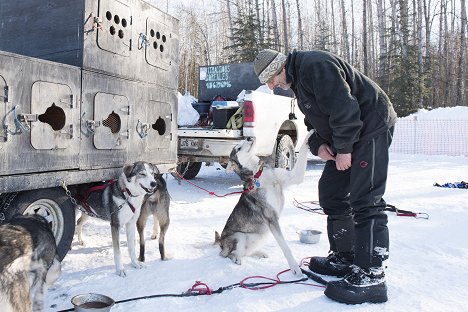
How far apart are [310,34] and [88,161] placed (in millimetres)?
41999

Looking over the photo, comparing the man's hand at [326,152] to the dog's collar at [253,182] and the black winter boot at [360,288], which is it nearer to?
the dog's collar at [253,182]

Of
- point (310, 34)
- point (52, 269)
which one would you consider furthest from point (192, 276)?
point (310, 34)

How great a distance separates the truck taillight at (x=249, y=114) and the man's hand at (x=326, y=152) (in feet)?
11.5

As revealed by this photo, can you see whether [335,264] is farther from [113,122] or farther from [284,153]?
[284,153]

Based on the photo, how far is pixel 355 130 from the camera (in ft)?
9.44

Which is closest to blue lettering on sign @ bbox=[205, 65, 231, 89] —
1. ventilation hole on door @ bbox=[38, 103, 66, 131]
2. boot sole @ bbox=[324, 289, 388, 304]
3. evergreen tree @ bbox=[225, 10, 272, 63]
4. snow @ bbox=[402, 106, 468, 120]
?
ventilation hole on door @ bbox=[38, 103, 66, 131]

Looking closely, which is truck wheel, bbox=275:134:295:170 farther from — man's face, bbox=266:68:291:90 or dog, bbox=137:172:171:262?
man's face, bbox=266:68:291:90

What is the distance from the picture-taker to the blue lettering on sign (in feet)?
30.8

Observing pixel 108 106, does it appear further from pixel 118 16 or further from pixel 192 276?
pixel 192 276

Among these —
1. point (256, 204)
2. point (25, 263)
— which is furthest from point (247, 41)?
point (25, 263)

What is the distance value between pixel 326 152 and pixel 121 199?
6.14ft

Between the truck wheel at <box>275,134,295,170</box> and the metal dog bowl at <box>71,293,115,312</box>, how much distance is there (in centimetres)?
539

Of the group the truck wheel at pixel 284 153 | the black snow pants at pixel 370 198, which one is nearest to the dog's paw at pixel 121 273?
the black snow pants at pixel 370 198

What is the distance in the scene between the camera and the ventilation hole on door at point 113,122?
3.80m
